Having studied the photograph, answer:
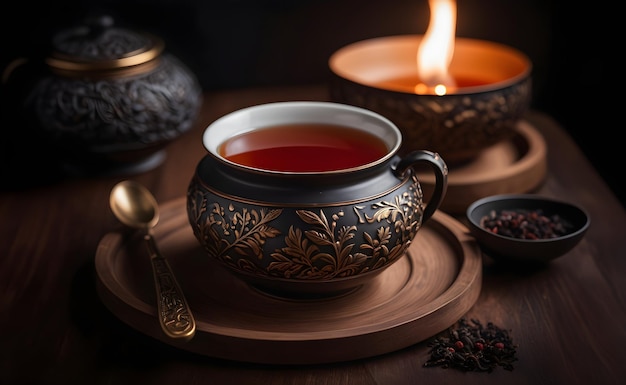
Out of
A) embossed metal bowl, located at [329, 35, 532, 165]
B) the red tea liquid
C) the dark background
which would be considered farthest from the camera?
the dark background

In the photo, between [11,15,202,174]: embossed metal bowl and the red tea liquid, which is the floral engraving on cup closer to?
the red tea liquid

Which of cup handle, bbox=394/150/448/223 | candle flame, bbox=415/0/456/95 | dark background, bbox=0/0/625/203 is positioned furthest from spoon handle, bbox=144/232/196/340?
dark background, bbox=0/0/625/203

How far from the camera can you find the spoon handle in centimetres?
83

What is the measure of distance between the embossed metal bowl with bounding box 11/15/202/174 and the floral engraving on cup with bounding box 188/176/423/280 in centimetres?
40

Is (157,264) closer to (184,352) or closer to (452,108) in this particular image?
(184,352)

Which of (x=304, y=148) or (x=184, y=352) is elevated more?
(x=304, y=148)

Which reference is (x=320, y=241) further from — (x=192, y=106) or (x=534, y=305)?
(x=192, y=106)

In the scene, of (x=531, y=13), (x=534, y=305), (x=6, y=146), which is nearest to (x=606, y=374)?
(x=534, y=305)

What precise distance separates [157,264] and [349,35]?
0.81 meters

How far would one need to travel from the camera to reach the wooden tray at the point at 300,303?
83 cm

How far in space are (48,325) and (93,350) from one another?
0.08 metres

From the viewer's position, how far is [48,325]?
0.91 m

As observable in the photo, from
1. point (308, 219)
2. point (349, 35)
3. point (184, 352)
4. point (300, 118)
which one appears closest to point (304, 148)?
point (300, 118)

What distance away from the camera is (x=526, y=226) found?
105cm
